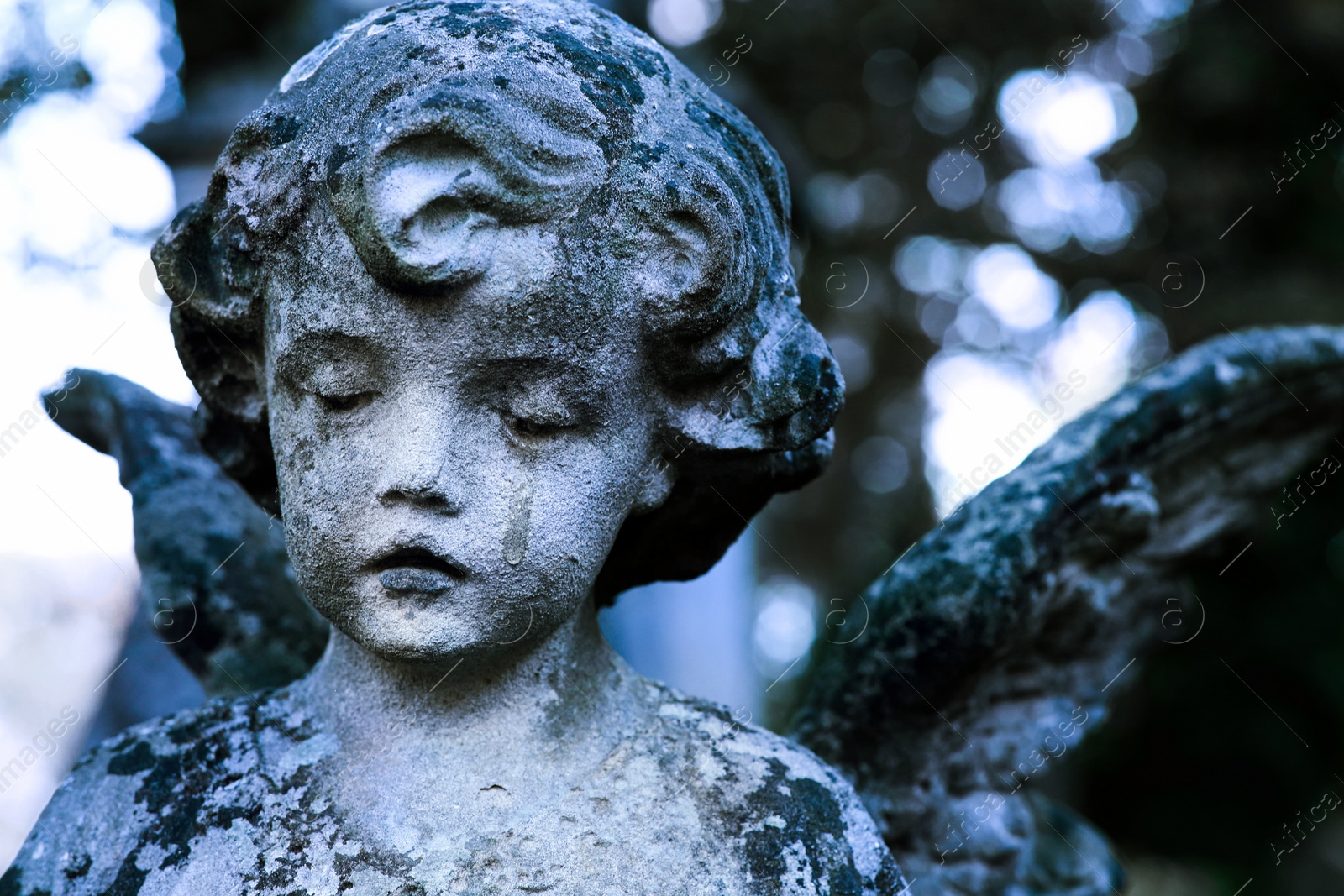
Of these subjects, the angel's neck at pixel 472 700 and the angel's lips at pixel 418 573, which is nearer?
the angel's lips at pixel 418 573

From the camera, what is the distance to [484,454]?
1.27 meters

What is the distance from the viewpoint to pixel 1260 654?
12.9 ft

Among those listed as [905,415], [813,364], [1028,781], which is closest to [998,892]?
[1028,781]

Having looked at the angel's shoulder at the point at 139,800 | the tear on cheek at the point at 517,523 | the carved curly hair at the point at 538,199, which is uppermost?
the carved curly hair at the point at 538,199

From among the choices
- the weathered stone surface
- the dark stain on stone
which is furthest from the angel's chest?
the dark stain on stone

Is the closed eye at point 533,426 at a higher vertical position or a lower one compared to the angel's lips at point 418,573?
higher

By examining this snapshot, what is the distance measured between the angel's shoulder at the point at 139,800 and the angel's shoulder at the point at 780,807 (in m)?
0.49

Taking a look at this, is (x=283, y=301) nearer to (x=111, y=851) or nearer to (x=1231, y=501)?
(x=111, y=851)

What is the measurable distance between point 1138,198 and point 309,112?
3.92 meters

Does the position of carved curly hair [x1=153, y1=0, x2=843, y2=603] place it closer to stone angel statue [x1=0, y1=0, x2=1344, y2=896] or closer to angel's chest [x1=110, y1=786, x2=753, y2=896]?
stone angel statue [x1=0, y1=0, x2=1344, y2=896]

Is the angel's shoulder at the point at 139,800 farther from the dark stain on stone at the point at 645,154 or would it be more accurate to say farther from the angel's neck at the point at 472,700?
the dark stain on stone at the point at 645,154

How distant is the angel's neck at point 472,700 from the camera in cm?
142

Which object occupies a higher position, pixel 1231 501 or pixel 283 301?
pixel 1231 501

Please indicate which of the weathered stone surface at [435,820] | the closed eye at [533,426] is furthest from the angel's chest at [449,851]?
the closed eye at [533,426]
